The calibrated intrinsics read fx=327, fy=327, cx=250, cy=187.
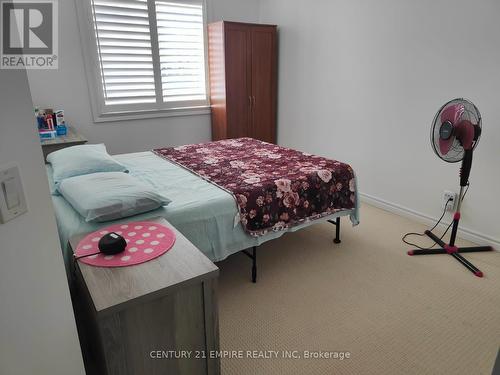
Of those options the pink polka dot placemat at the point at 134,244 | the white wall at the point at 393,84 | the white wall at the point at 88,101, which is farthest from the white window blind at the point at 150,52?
the pink polka dot placemat at the point at 134,244

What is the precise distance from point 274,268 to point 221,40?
9.08 feet

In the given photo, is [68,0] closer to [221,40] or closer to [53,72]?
[53,72]

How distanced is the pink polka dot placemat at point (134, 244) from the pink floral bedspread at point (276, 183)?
63 cm

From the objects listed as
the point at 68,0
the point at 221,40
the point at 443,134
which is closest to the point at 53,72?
the point at 68,0

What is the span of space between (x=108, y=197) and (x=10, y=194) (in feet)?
3.18

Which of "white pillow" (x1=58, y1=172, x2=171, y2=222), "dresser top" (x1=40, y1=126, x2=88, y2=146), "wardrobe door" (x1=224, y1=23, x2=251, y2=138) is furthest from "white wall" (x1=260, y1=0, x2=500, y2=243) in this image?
"dresser top" (x1=40, y1=126, x2=88, y2=146)

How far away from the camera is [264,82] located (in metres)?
4.25

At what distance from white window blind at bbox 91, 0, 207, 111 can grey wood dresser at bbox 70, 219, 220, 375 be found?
9.65 ft

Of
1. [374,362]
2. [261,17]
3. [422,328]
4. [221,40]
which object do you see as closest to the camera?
[374,362]

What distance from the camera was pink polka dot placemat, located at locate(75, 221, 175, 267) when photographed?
1.26 metres

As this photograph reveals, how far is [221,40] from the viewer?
150 inches

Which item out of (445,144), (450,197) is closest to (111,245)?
(445,144)

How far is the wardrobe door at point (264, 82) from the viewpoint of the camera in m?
4.06

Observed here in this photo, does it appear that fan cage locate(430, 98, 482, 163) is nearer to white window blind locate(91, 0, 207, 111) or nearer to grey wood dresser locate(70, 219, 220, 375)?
grey wood dresser locate(70, 219, 220, 375)
